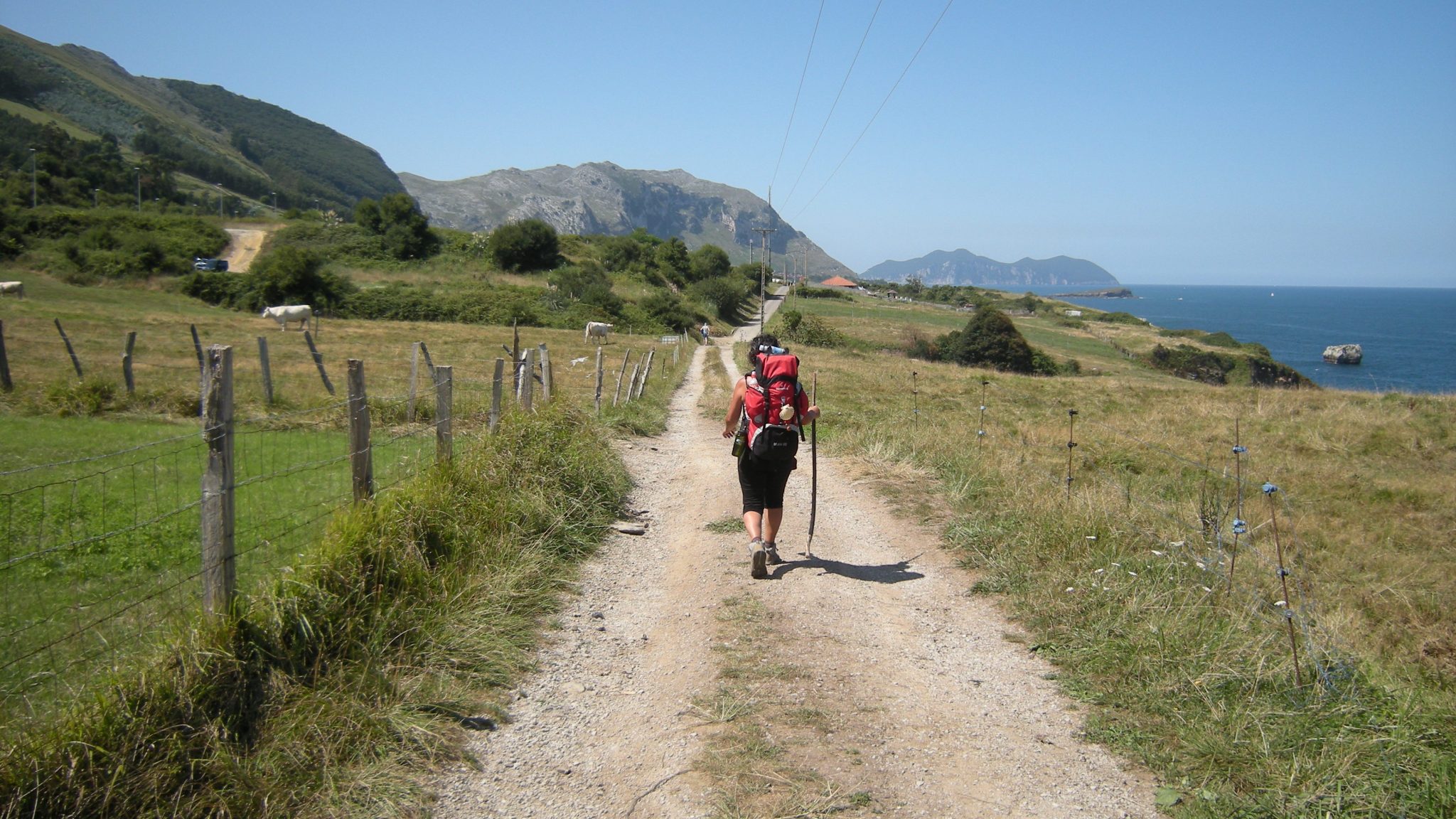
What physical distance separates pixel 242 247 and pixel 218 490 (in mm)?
79676

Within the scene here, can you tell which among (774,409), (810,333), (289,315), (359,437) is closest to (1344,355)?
(810,333)

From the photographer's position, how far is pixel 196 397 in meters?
17.1

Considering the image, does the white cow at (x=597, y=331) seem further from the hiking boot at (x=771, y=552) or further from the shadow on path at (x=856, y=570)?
the hiking boot at (x=771, y=552)

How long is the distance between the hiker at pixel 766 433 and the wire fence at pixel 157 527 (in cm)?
258

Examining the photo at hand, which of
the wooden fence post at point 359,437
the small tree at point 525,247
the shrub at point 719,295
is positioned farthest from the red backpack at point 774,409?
the small tree at point 525,247

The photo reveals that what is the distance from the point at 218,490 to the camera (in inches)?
169

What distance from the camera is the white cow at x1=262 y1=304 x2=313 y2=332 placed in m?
41.7

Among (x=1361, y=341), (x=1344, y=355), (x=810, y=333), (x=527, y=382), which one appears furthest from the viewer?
(x=1361, y=341)

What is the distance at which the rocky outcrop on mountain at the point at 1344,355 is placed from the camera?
254 ft

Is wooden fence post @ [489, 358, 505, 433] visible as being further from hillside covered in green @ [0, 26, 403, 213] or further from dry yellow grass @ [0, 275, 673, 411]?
hillside covered in green @ [0, 26, 403, 213]

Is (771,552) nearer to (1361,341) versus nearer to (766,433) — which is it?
(766,433)

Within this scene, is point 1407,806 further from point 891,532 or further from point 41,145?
point 41,145

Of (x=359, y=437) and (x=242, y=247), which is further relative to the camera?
(x=242, y=247)

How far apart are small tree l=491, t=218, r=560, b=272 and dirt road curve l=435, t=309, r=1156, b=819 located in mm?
72193
